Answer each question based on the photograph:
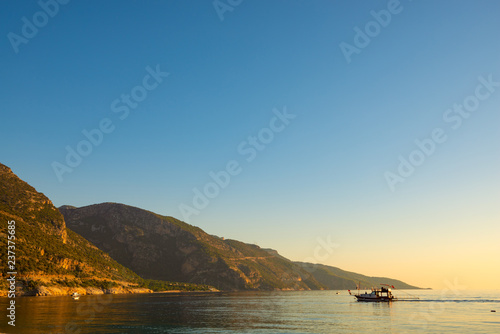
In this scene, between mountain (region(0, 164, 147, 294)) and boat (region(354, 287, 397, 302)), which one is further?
boat (region(354, 287, 397, 302))

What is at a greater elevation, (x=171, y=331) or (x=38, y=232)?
(x=38, y=232)

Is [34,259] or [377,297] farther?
[377,297]

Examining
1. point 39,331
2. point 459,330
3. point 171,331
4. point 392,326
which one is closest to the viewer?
point 39,331

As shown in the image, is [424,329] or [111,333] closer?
[111,333]

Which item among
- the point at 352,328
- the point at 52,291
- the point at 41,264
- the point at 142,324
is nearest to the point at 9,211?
the point at 41,264

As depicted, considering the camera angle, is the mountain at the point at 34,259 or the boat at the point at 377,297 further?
the boat at the point at 377,297

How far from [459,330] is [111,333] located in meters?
63.7

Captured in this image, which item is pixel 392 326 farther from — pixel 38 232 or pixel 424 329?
pixel 38 232

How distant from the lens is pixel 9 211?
18150 cm

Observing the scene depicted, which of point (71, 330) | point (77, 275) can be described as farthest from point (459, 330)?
point (77, 275)

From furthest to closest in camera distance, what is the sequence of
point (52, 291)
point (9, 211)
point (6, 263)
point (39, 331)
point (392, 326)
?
1. point (9, 211)
2. point (52, 291)
3. point (6, 263)
4. point (392, 326)
5. point (39, 331)

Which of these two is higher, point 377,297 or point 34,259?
point 34,259

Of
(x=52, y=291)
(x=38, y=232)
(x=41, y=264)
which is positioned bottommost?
(x=52, y=291)

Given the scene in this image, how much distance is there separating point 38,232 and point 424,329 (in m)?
191
